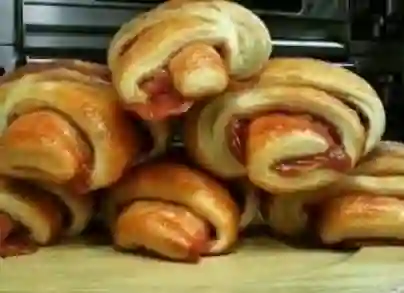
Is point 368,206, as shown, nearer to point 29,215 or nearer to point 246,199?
point 246,199

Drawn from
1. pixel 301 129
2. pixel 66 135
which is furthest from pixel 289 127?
pixel 66 135

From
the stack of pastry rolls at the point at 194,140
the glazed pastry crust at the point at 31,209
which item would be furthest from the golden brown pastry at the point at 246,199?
the glazed pastry crust at the point at 31,209

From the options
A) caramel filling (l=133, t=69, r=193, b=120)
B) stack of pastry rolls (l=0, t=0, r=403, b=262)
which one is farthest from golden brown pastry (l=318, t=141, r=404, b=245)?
caramel filling (l=133, t=69, r=193, b=120)

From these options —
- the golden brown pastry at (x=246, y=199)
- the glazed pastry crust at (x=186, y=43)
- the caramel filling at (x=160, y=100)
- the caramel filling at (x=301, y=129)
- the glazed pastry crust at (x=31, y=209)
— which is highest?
the glazed pastry crust at (x=186, y=43)

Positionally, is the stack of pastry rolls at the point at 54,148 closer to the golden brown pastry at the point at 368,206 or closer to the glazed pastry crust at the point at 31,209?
the glazed pastry crust at the point at 31,209

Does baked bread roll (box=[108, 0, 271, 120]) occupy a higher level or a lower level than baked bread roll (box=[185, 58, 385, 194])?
higher

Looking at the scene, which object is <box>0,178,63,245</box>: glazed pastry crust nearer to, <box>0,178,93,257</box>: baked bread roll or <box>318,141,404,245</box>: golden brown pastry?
<box>0,178,93,257</box>: baked bread roll

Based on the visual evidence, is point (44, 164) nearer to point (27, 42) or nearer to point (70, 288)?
point (70, 288)

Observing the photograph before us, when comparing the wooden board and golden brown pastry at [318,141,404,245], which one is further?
golden brown pastry at [318,141,404,245]

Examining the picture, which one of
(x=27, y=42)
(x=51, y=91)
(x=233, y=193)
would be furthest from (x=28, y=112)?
(x=27, y=42)
